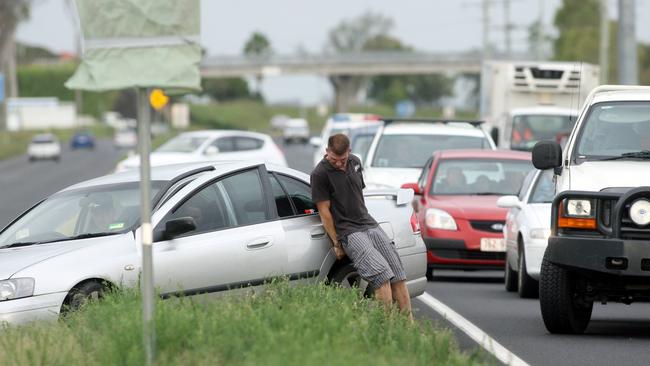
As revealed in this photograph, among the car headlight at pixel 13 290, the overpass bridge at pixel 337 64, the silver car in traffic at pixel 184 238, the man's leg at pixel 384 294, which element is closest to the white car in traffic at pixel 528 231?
the silver car in traffic at pixel 184 238

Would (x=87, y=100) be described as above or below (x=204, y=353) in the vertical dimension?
below

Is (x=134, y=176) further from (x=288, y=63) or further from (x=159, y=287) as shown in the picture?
(x=288, y=63)

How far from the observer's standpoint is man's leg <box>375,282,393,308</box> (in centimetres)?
1173

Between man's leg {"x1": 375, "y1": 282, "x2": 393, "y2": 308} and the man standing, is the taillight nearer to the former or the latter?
the man standing

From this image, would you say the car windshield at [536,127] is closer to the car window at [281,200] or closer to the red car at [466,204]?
the red car at [466,204]

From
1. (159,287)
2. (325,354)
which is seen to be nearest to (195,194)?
(159,287)

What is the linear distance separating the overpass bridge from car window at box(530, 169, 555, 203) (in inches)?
4309

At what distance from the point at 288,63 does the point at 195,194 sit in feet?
382

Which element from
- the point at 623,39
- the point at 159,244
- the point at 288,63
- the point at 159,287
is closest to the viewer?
the point at 159,287

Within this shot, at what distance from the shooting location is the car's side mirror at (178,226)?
37.4 ft

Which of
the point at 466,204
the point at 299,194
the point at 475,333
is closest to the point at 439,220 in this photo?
the point at 466,204

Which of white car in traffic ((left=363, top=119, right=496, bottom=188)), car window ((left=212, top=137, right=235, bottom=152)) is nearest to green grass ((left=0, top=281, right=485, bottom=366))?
white car in traffic ((left=363, top=119, right=496, bottom=188))

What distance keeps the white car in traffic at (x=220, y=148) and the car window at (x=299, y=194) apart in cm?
2164

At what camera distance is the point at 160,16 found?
8.43m
